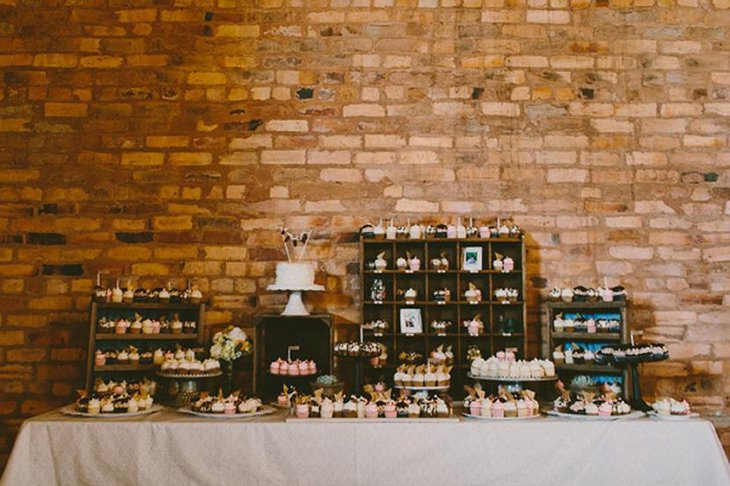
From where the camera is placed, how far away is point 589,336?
5.14 metres

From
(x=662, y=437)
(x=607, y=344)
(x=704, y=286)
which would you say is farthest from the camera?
(x=704, y=286)

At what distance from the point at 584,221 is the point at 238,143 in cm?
304

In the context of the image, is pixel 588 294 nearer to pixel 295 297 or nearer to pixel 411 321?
pixel 411 321

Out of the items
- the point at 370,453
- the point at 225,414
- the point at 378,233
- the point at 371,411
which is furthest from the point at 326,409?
the point at 378,233

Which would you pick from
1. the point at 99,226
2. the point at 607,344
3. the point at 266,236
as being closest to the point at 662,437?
the point at 607,344

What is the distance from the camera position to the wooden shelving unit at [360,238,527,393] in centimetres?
539

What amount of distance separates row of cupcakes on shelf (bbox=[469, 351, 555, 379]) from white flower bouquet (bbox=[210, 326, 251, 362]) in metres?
Result: 1.72

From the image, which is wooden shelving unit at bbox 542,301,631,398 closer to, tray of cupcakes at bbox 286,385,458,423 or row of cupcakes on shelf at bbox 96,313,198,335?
tray of cupcakes at bbox 286,385,458,423

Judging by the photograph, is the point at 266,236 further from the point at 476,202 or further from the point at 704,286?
the point at 704,286

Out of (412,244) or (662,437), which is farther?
(412,244)

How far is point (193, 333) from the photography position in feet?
17.5

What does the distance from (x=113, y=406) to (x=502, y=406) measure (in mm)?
2542

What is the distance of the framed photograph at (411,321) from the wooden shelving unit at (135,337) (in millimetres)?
1590

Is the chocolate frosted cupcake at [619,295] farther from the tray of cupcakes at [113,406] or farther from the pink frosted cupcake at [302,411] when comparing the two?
the tray of cupcakes at [113,406]
